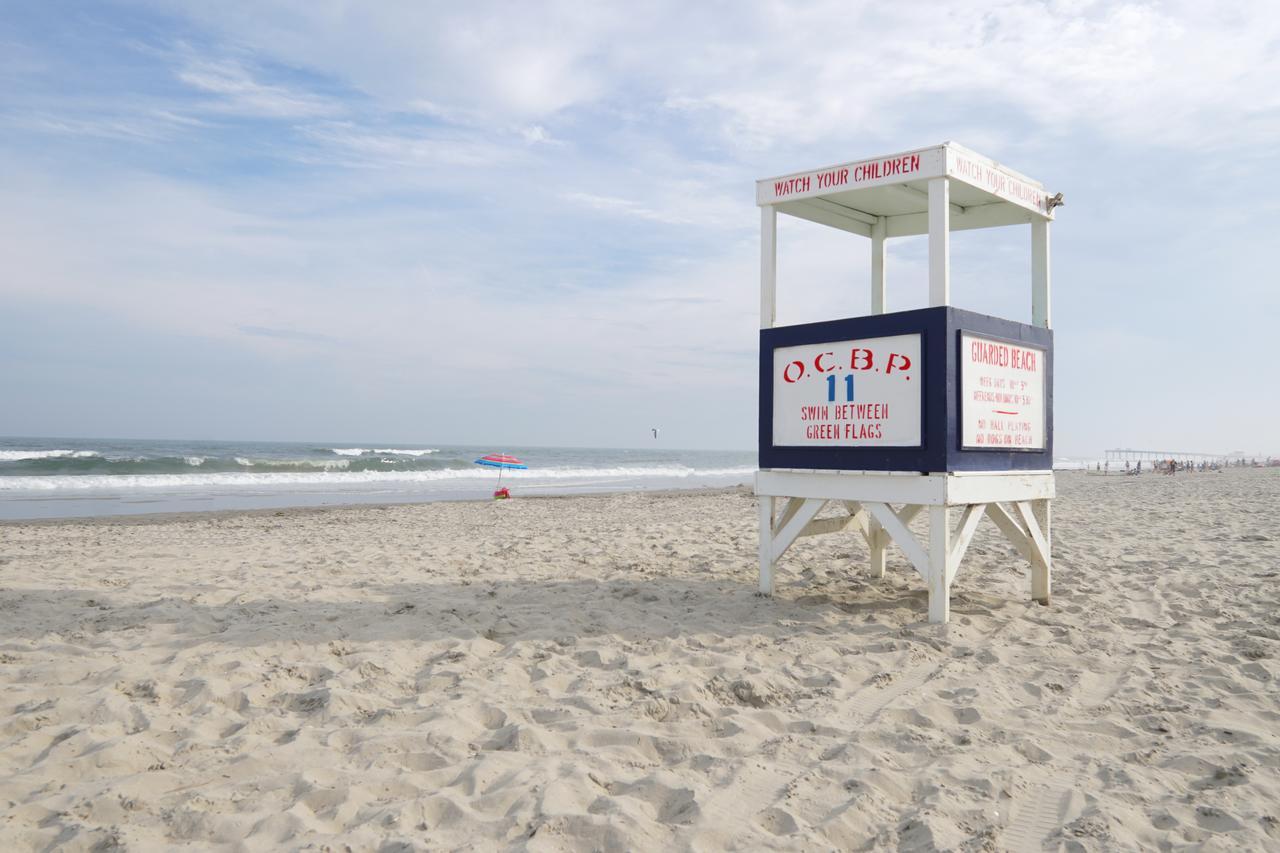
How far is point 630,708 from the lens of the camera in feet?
13.0

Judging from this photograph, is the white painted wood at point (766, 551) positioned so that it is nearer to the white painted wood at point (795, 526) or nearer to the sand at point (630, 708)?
the white painted wood at point (795, 526)

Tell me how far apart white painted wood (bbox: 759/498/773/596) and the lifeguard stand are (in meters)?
0.01

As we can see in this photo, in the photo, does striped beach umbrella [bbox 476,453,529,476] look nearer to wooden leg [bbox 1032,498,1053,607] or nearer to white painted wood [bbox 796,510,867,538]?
white painted wood [bbox 796,510,867,538]

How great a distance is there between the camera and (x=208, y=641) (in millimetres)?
4965

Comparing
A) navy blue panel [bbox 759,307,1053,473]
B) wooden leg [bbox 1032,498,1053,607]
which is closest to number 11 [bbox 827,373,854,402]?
navy blue panel [bbox 759,307,1053,473]

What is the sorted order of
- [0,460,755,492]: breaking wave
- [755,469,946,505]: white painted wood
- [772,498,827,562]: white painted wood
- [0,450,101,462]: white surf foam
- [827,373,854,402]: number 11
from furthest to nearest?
1. [0,450,101,462]: white surf foam
2. [0,460,755,492]: breaking wave
3. [772,498,827,562]: white painted wood
4. [827,373,854,402]: number 11
5. [755,469,946,505]: white painted wood

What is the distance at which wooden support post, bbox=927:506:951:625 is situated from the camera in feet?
18.0

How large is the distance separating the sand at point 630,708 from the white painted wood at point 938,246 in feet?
7.31

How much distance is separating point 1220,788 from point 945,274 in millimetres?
3353

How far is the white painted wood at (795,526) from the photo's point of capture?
619 cm

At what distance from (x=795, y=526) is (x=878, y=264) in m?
2.66

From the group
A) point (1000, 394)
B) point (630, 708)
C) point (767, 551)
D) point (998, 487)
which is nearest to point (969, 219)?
point (1000, 394)

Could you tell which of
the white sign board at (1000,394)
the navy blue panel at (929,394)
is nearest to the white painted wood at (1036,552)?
the navy blue panel at (929,394)

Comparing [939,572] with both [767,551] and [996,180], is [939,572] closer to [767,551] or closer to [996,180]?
[767,551]
